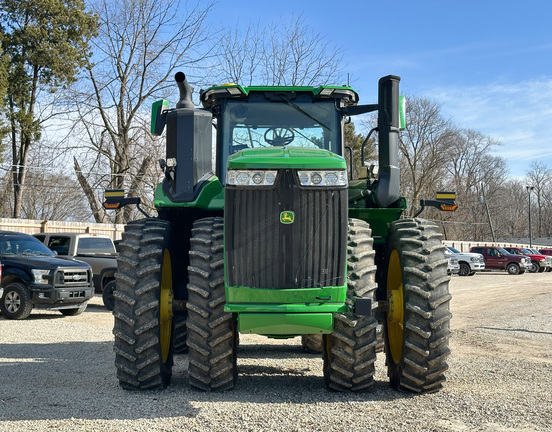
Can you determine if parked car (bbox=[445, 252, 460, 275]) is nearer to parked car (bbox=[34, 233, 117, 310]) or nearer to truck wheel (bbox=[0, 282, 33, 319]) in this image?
parked car (bbox=[34, 233, 117, 310])

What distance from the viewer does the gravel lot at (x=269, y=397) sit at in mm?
5137

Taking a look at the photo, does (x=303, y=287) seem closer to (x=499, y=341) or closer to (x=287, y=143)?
(x=287, y=143)

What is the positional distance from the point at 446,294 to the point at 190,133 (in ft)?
9.48

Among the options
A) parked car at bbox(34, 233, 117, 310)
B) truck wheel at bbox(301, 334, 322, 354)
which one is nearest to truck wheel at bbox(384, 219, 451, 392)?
truck wheel at bbox(301, 334, 322, 354)

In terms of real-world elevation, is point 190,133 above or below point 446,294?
above

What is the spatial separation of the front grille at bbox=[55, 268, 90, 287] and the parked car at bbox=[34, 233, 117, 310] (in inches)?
72.2

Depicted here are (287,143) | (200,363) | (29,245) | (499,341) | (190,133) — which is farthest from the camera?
(29,245)

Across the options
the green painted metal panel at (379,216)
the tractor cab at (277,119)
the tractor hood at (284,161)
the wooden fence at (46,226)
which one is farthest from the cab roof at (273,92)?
the wooden fence at (46,226)

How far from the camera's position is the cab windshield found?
23.8ft

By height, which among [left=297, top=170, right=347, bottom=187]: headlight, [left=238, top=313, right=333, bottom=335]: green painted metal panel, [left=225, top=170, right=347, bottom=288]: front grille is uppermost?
[left=297, top=170, right=347, bottom=187]: headlight

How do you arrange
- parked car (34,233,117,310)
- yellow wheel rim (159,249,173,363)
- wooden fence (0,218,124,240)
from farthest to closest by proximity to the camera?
1. wooden fence (0,218,124,240)
2. parked car (34,233,117,310)
3. yellow wheel rim (159,249,173,363)

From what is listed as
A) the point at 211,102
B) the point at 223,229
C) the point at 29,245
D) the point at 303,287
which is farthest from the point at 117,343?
the point at 29,245

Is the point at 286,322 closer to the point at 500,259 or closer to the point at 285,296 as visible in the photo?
the point at 285,296

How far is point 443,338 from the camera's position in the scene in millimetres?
6055
